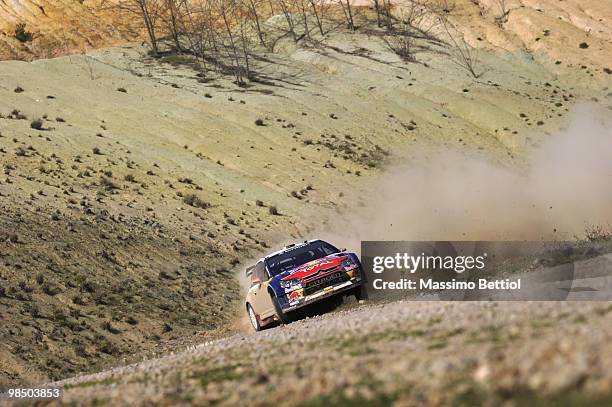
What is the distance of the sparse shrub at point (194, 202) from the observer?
4047 cm

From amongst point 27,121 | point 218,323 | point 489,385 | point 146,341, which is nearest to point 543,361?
point 489,385

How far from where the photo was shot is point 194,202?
133 feet

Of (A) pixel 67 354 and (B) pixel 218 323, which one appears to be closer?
(A) pixel 67 354

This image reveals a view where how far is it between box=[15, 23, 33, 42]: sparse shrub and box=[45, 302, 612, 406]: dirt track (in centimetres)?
6402

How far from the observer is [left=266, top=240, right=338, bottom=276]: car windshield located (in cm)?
1958

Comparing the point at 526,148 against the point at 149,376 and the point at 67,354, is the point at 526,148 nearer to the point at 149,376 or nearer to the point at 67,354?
the point at 67,354

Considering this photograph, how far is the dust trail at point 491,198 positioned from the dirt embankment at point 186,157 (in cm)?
171

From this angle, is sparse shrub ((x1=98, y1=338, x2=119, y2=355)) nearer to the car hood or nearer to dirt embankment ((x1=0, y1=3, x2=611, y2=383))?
dirt embankment ((x1=0, y1=3, x2=611, y2=383))

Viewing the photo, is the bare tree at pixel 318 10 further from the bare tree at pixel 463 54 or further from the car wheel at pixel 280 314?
the car wheel at pixel 280 314

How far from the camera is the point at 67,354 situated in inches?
877

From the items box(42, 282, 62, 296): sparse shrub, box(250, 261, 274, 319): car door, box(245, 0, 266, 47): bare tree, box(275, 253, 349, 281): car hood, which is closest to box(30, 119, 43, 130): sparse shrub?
box(42, 282, 62, 296): sparse shrub

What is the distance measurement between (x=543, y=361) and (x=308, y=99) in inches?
2203

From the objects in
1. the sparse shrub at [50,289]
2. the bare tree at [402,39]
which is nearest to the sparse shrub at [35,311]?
the sparse shrub at [50,289]

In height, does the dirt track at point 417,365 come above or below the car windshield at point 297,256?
above
